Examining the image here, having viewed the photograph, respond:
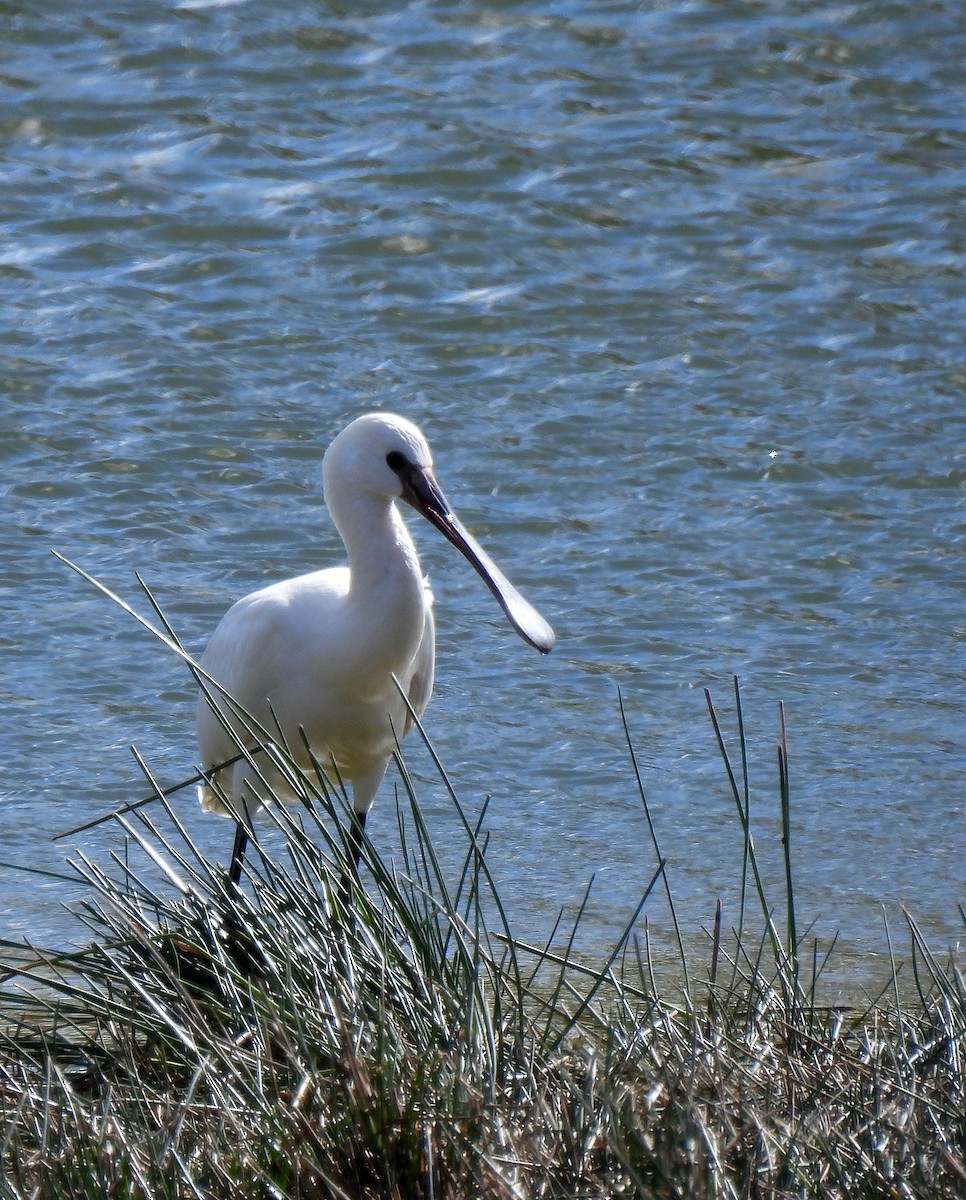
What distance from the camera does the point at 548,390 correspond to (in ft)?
21.6

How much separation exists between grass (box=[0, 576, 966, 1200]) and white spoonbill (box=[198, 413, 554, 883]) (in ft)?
3.48

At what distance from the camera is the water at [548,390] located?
14.1 ft

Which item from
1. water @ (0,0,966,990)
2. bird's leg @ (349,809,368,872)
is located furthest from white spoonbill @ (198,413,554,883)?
bird's leg @ (349,809,368,872)

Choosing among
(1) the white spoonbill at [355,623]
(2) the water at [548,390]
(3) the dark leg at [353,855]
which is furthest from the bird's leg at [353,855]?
(2) the water at [548,390]

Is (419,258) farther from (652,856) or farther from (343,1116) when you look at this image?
(343,1116)

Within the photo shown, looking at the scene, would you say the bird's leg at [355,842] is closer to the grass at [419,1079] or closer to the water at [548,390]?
the grass at [419,1079]

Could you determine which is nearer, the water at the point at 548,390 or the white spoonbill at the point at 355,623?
the white spoonbill at the point at 355,623

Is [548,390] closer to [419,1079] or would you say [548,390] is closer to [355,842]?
[355,842]

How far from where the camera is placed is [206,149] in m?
8.10

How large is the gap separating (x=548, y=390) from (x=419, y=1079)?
15.5ft

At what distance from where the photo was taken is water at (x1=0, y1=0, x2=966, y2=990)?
429cm

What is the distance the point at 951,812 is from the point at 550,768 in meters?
0.92

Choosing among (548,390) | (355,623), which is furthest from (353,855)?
(548,390)

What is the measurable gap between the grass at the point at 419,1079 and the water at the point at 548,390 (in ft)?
3.95
